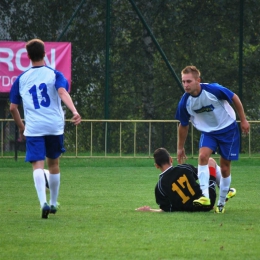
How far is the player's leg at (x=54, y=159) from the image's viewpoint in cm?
875

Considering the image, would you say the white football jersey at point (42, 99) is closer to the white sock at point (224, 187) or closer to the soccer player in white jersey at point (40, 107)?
the soccer player in white jersey at point (40, 107)

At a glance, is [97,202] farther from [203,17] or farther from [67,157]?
[203,17]

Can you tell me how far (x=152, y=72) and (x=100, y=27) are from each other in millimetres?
1659

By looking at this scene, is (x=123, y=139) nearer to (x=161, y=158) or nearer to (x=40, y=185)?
(x=161, y=158)

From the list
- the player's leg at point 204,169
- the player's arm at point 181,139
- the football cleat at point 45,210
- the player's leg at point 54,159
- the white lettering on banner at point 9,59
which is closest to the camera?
the football cleat at point 45,210

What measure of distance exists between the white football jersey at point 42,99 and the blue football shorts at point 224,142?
1.62 metres

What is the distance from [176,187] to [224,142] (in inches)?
28.7

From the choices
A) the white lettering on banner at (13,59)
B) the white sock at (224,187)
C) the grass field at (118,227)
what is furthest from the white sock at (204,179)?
the white lettering on banner at (13,59)

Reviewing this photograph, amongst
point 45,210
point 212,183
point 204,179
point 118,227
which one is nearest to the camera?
point 118,227

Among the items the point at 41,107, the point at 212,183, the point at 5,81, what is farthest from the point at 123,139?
the point at 41,107

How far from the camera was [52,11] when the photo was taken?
68.6ft

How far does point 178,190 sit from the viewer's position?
9125 mm

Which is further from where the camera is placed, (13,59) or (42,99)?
(13,59)

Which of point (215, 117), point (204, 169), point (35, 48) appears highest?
point (35, 48)
